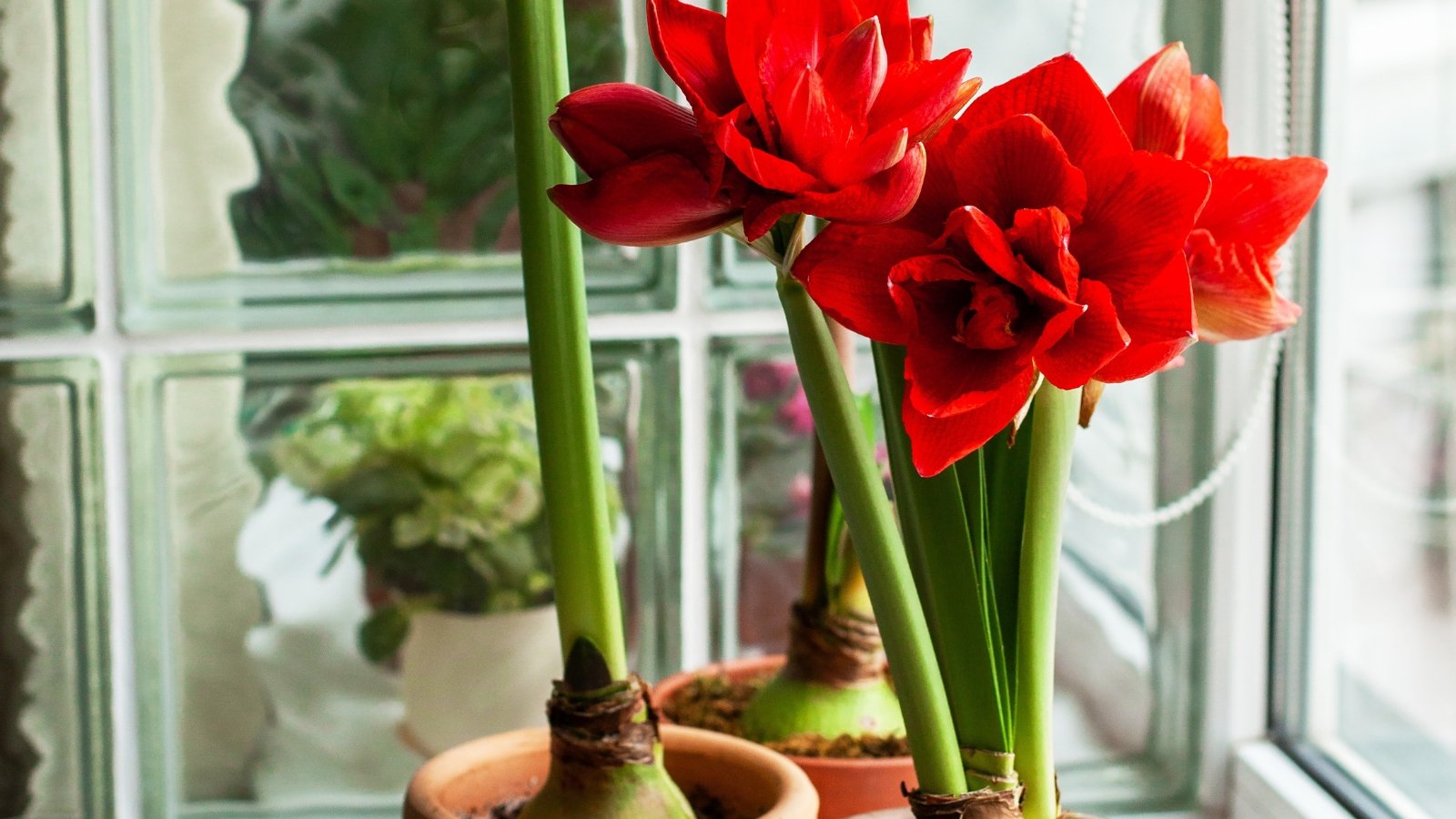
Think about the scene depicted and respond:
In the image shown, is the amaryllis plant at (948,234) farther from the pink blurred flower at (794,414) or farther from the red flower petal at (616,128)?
the pink blurred flower at (794,414)

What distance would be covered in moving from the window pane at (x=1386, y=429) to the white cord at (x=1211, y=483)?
0.10 ft

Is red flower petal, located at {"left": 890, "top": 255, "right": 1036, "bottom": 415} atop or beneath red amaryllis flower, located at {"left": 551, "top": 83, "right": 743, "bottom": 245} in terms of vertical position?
beneath

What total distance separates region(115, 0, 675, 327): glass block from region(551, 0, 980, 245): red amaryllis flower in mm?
432

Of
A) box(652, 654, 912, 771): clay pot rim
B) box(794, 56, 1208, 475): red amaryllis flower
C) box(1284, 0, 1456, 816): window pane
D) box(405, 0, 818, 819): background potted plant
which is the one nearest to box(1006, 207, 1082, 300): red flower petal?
box(794, 56, 1208, 475): red amaryllis flower

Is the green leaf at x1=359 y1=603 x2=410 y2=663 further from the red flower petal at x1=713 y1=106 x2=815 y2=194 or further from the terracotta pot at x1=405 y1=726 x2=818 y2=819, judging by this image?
the red flower petal at x1=713 y1=106 x2=815 y2=194


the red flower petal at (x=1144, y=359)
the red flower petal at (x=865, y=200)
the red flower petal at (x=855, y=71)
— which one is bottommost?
the red flower petal at (x=1144, y=359)

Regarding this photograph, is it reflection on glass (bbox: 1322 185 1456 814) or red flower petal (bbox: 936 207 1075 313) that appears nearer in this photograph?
red flower petal (bbox: 936 207 1075 313)

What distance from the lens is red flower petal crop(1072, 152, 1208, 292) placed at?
1.05 feet

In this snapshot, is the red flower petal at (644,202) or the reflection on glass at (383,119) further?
the reflection on glass at (383,119)

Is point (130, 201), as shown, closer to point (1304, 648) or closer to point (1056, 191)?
point (1056, 191)

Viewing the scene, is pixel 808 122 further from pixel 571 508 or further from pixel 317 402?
pixel 317 402

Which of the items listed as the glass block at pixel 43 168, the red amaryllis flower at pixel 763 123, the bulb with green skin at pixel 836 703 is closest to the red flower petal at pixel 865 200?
the red amaryllis flower at pixel 763 123

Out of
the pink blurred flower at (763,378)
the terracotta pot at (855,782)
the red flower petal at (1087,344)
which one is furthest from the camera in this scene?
the pink blurred flower at (763,378)

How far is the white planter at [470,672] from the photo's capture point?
79 centimetres
